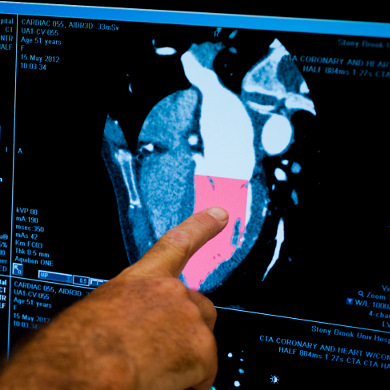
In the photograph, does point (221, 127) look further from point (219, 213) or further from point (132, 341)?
point (132, 341)

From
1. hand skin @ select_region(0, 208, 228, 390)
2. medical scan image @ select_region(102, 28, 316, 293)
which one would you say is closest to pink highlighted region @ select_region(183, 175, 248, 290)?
medical scan image @ select_region(102, 28, 316, 293)

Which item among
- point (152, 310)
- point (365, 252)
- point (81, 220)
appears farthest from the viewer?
point (81, 220)

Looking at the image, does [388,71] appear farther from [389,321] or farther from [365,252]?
[389,321]

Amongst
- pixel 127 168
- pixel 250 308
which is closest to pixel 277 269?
pixel 250 308

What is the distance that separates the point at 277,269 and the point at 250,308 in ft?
0.26

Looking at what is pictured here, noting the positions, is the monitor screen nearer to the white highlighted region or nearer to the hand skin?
the white highlighted region

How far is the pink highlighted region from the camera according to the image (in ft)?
2.44

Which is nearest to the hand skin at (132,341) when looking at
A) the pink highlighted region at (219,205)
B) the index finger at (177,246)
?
the index finger at (177,246)

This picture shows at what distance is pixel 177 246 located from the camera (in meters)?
0.65

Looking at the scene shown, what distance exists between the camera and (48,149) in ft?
2.59

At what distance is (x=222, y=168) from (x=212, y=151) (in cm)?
3

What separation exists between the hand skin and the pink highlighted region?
12cm

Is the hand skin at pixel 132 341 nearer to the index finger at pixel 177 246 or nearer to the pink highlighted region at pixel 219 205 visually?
the index finger at pixel 177 246

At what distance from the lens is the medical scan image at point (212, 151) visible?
702 mm
